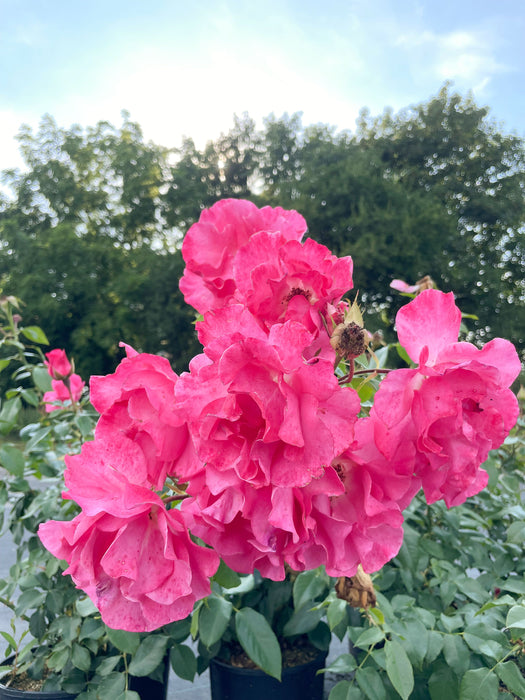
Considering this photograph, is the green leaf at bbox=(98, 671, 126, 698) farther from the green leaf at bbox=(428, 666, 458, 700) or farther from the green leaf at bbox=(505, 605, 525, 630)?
the green leaf at bbox=(505, 605, 525, 630)

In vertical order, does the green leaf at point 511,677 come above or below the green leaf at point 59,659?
above

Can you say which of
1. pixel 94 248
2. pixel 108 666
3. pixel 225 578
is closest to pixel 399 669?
pixel 225 578

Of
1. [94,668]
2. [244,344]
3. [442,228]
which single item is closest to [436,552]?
[94,668]

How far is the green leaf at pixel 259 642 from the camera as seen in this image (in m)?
0.78

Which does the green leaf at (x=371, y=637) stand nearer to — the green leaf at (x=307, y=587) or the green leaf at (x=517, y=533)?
the green leaf at (x=307, y=587)

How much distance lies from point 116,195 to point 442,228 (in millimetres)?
7761

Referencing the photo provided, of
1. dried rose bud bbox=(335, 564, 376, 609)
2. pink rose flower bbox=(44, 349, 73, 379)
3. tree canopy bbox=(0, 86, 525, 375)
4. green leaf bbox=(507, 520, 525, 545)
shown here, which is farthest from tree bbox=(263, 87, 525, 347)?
dried rose bud bbox=(335, 564, 376, 609)

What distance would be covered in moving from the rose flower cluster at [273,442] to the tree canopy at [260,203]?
10.1 m

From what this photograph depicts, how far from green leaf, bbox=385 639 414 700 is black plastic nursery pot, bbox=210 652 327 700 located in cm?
47

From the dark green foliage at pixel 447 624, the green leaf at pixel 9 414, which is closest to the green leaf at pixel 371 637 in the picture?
the dark green foliage at pixel 447 624

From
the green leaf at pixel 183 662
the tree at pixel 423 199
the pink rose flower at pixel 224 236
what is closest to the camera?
the pink rose flower at pixel 224 236

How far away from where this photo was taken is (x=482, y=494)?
1293 mm

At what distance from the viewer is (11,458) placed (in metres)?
1.12

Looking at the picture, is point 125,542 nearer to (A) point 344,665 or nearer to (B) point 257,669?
(A) point 344,665
